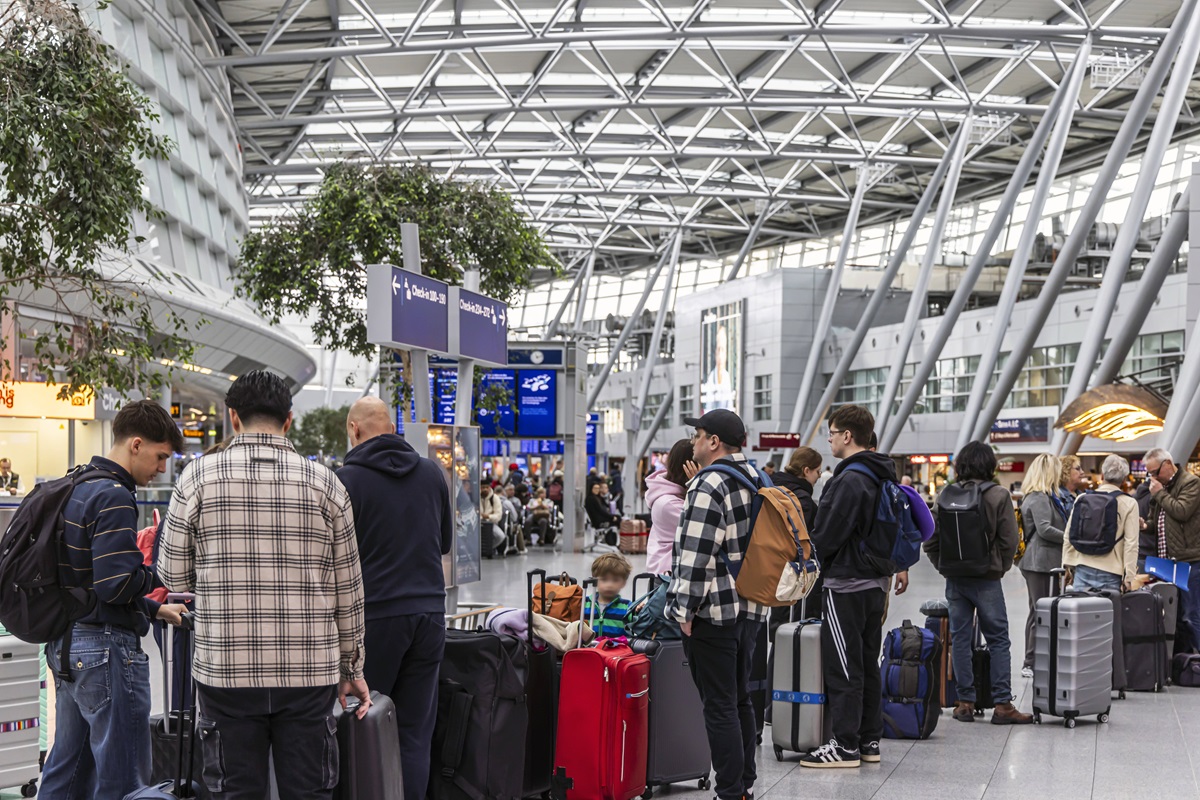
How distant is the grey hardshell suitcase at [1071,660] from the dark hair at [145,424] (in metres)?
5.79

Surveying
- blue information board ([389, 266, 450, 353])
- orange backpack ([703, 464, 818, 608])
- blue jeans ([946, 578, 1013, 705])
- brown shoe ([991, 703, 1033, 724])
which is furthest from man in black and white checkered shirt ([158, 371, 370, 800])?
brown shoe ([991, 703, 1033, 724])

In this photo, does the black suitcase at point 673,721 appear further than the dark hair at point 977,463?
No

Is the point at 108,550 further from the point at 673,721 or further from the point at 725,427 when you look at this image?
the point at 673,721

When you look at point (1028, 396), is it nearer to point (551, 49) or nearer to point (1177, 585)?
point (551, 49)

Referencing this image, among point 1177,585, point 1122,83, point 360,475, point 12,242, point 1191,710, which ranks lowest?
point 1191,710

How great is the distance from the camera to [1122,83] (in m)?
34.6

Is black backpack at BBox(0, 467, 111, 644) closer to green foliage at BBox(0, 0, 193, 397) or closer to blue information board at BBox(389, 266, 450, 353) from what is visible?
green foliage at BBox(0, 0, 193, 397)

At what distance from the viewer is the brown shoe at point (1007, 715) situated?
26.3 feet

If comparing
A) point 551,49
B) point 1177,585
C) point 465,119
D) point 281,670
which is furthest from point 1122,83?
point 281,670

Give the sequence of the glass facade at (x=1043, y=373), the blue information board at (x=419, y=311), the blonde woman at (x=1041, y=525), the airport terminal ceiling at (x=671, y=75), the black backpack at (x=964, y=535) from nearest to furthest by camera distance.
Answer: the black backpack at (x=964, y=535) < the blue information board at (x=419, y=311) < the blonde woman at (x=1041, y=525) < the airport terminal ceiling at (x=671, y=75) < the glass facade at (x=1043, y=373)

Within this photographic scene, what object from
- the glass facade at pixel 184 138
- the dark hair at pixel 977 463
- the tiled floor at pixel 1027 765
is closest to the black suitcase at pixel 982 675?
the tiled floor at pixel 1027 765

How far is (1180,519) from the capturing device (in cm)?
991

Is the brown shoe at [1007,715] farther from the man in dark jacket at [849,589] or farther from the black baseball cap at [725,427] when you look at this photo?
the black baseball cap at [725,427]

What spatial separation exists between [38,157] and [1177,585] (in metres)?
8.61
